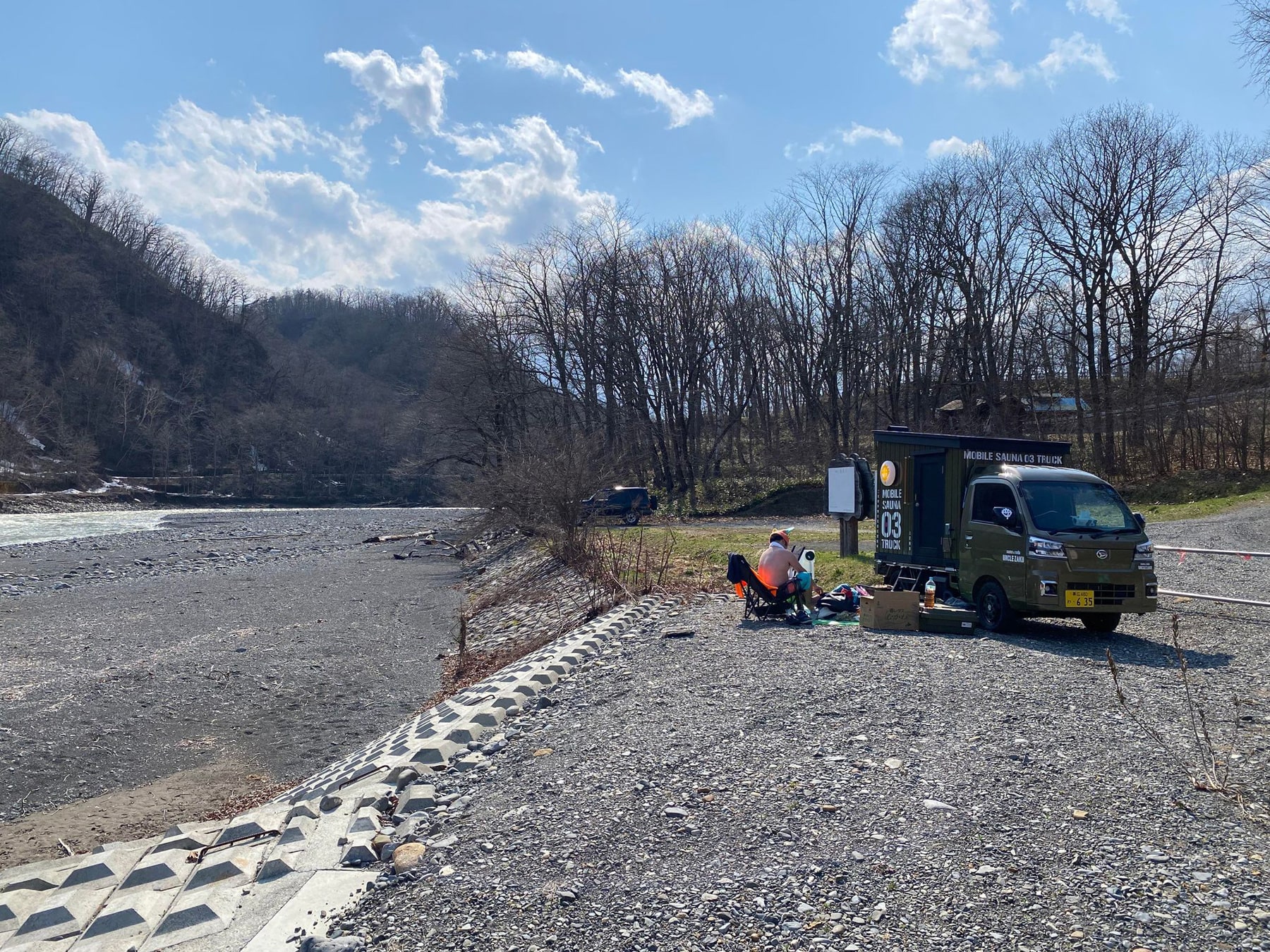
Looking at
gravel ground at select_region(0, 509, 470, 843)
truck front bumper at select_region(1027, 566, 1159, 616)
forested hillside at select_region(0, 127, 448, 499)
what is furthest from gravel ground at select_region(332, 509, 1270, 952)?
forested hillside at select_region(0, 127, 448, 499)

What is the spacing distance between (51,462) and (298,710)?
84089 mm

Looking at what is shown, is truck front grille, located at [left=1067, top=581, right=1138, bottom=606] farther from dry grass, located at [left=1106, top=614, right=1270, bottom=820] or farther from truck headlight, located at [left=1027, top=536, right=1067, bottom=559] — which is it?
dry grass, located at [left=1106, top=614, right=1270, bottom=820]

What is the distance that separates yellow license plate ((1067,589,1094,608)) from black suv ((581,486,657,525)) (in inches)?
584

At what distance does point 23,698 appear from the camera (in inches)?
502

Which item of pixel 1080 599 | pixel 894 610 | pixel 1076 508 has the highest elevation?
pixel 1076 508

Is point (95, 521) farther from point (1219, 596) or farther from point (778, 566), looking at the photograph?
point (1219, 596)

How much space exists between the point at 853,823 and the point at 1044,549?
6928 mm

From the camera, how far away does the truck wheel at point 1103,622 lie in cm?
1139

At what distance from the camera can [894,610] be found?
38.5 ft

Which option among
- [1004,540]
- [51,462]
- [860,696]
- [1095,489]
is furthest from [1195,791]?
[51,462]

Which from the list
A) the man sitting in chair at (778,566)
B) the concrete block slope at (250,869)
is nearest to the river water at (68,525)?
the man sitting in chair at (778,566)

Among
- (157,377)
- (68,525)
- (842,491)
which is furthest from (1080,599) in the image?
(157,377)

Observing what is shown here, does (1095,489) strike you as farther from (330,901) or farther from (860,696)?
(330,901)

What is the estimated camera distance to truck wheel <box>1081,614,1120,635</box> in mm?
11391
